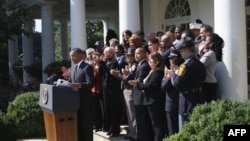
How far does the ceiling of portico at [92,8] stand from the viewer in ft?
69.1

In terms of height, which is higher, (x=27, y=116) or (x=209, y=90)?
(x=209, y=90)

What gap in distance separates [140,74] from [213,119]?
7.78 feet

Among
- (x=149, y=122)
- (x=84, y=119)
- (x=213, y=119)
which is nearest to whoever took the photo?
(x=213, y=119)

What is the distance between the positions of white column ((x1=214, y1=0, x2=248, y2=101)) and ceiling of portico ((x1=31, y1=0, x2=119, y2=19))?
11846 millimetres

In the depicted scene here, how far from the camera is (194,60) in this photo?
6.25 meters

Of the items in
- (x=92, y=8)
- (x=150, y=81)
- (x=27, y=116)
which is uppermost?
(x=92, y=8)

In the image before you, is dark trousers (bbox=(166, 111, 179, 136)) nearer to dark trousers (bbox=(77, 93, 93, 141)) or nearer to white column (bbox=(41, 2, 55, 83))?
dark trousers (bbox=(77, 93, 93, 141))

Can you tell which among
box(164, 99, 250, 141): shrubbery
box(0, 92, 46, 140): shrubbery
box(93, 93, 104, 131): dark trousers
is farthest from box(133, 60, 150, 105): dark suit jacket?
box(0, 92, 46, 140): shrubbery

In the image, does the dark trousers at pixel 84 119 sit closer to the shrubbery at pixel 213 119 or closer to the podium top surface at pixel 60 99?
the podium top surface at pixel 60 99

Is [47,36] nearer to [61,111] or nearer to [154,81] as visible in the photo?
[61,111]

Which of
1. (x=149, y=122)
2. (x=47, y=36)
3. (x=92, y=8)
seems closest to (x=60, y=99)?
(x=149, y=122)

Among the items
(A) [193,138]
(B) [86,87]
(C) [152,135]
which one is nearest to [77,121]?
(B) [86,87]

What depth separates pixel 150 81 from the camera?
7.19 metres

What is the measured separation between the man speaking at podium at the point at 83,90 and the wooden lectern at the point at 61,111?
32cm
